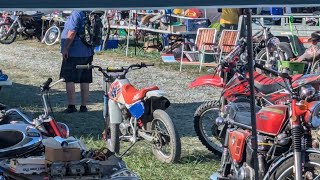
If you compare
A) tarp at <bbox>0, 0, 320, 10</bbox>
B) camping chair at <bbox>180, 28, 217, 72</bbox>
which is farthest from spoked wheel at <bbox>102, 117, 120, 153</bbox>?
camping chair at <bbox>180, 28, 217, 72</bbox>

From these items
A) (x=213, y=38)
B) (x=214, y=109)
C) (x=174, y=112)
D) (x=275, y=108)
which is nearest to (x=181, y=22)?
(x=213, y=38)

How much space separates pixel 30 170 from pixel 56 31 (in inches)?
659

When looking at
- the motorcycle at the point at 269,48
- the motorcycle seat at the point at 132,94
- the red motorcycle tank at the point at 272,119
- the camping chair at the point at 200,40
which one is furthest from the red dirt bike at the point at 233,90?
the camping chair at the point at 200,40

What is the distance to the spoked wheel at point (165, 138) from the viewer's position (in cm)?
668

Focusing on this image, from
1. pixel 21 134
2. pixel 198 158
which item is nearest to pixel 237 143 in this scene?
pixel 21 134

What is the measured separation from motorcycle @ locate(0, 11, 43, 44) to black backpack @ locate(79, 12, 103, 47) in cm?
1258

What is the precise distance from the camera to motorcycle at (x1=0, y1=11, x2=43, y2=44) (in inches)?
851

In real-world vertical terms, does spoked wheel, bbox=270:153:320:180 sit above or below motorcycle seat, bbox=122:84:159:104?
below

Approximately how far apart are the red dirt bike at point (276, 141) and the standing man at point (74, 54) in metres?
3.82

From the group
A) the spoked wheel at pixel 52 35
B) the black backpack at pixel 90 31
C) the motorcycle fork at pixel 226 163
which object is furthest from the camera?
the spoked wheel at pixel 52 35

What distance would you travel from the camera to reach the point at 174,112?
9.88 meters

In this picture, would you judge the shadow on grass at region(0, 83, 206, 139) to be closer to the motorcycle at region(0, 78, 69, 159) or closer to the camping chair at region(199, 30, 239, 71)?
the motorcycle at region(0, 78, 69, 159)

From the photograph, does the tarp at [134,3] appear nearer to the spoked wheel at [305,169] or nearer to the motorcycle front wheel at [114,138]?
the spoked wheel at [305,169]

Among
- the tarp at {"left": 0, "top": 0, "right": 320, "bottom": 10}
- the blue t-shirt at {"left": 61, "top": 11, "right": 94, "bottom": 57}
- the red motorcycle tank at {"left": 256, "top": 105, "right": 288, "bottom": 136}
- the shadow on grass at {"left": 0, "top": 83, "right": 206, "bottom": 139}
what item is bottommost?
the shadow on grass at {"left": 0, "top": 83, "right": 206, "bottom": 139}
